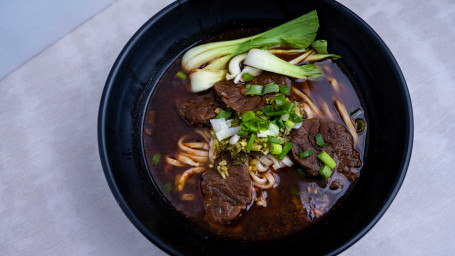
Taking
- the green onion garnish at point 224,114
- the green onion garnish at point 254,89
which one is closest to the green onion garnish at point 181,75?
the green onion garnish at point 224,114

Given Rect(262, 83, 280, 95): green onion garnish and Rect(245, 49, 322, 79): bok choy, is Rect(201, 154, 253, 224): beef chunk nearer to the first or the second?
Rect(262, 83, 280, 95): green onion garnish

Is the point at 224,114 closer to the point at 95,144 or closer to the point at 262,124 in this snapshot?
the point at 262,124

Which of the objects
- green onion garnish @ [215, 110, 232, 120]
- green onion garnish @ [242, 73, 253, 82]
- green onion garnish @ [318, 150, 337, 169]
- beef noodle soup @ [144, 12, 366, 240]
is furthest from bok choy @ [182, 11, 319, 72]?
green onion garnish @ [318, 150, 337, 169]

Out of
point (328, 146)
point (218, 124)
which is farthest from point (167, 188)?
point (328, 146)

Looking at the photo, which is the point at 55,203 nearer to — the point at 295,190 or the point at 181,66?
the point at 181,66

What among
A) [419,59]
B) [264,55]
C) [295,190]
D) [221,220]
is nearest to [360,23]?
[264,55]
